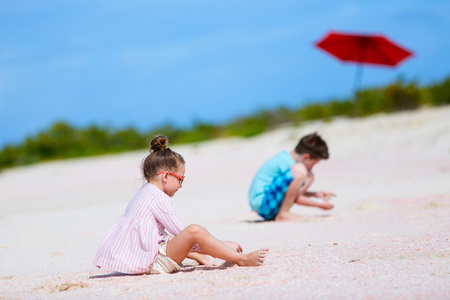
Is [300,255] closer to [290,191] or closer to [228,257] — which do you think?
[228,257]

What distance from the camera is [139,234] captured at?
3.60 meters

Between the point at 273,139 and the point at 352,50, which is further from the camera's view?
the point at 273,139

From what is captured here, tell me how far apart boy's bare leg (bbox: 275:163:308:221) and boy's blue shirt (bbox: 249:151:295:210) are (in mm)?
137

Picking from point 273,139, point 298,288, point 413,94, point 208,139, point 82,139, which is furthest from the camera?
point 82,139

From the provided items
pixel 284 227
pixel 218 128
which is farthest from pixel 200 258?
pixel 218 128

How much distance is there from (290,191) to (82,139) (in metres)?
17.9

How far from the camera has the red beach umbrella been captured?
13.4 metres

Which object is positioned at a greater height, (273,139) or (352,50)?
(352,50)

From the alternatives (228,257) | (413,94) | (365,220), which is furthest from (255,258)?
(413,94)

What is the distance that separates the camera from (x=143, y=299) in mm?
2814

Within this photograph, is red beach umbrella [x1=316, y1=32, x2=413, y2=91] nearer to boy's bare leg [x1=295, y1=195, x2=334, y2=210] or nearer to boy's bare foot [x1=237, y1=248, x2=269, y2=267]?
boy's bare leg [x1=295, y1=195, x2=334, y2=210]

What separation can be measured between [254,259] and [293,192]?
7.99ft

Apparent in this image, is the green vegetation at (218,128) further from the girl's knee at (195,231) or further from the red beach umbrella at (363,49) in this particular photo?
the girl's knee at (195,231)

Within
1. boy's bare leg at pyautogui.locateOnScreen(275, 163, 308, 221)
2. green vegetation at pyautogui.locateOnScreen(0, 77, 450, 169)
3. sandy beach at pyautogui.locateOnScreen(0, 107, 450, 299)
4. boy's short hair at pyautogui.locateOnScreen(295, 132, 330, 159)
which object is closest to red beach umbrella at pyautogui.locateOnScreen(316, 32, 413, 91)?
sandy beach at pyautogui.locateOnScreen(0, 107, 450, 299)
